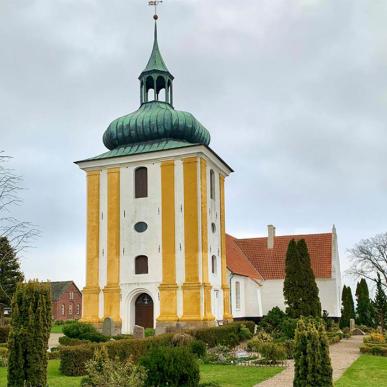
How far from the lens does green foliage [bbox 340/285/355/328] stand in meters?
36.7

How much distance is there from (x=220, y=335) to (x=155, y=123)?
11580mm

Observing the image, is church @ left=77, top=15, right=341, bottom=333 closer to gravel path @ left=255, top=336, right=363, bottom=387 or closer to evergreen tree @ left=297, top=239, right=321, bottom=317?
evergreen tree @ left=297, top=239, right=321, bottom=317

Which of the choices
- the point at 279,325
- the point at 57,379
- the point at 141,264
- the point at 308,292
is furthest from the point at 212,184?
Answer: the point at 57,379

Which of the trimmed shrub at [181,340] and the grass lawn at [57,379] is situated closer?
the grass lawn at [57,379]

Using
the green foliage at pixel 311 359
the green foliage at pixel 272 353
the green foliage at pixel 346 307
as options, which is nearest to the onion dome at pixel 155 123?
the green foliage at pixel 272 353

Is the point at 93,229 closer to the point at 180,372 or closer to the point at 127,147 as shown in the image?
the point at 127,147

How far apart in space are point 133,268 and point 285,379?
14.2m

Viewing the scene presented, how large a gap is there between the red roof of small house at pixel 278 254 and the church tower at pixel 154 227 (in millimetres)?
11400

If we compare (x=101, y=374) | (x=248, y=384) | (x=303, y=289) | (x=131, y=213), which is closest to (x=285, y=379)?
(x=248, y=384)

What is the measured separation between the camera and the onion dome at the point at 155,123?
28562 millimetres

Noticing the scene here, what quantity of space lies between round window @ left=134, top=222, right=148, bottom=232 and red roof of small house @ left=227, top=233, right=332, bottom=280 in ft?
39.0

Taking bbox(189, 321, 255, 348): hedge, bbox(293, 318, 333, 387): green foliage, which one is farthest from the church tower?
bbox(293, 318, 333, 387): green foliage

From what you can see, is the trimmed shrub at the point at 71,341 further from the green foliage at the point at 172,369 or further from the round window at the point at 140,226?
the green foliage at the point at 172,369

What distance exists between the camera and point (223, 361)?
57.2ft
